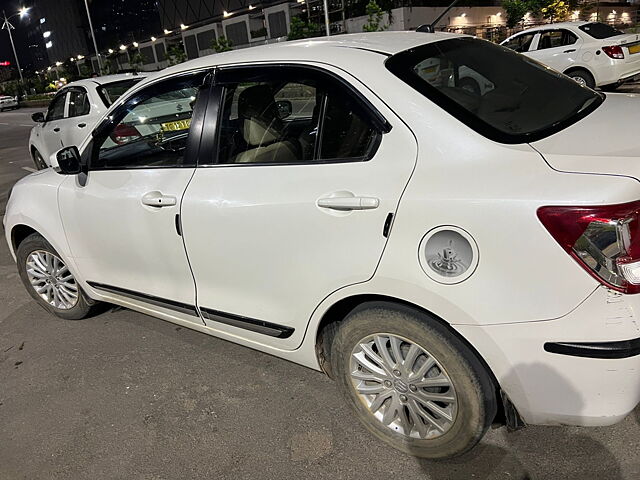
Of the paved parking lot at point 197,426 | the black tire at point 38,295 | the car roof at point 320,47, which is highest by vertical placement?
the car roof at point 320,47

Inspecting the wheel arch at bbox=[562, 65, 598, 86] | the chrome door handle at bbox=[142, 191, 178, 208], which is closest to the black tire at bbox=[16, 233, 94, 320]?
the chrome door handle at bbox=[142, 191, 178, 208]

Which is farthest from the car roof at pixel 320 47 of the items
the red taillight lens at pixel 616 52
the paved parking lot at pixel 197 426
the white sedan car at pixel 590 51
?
the red taillight lens at pixel 616 52

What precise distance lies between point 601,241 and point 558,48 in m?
10.9

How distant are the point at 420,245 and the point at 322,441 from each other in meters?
1.16

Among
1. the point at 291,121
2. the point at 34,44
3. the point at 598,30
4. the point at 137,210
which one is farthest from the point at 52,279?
the point at 34,44

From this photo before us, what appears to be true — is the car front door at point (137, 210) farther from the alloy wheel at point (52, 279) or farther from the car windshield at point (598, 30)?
the car windshield at point (598, 30)

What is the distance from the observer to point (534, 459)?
224 centimetres

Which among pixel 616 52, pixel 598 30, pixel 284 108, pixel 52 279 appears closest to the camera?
pixel 284 108

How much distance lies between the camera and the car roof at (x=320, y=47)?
2.39m

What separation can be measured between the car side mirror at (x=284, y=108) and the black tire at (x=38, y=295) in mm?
1965

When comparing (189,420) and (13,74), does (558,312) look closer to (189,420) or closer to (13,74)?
(189,420)

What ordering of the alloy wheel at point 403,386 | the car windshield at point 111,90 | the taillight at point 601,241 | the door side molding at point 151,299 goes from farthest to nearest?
the car windshield at point 111,90 < the door side molding at point 151,299 < the alloy wheel at point 403,386 < the taillight at point 601,241

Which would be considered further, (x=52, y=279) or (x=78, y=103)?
(x=78, y=103)

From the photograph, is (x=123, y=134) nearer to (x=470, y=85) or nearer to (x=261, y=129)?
(x=261, y=129)
